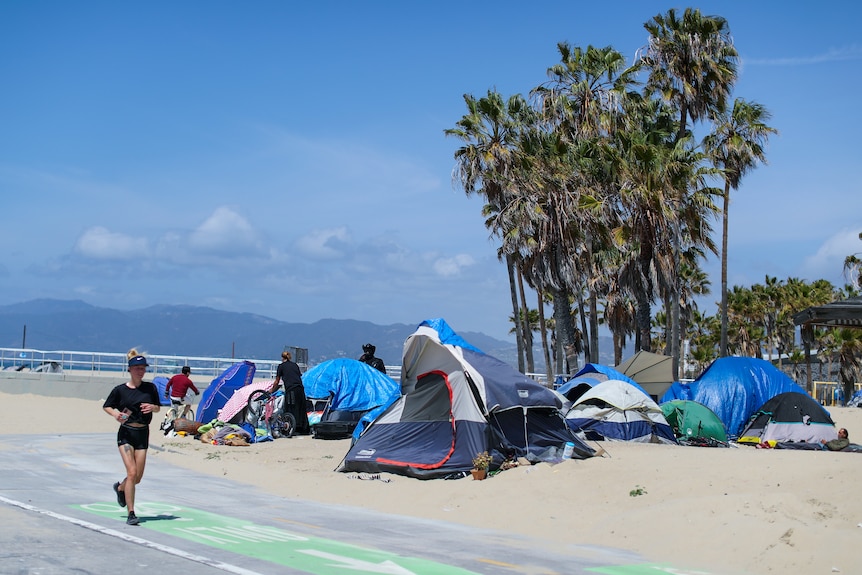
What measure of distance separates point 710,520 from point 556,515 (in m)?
2.14

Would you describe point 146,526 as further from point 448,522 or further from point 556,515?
point 556,515

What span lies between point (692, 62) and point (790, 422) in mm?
18909

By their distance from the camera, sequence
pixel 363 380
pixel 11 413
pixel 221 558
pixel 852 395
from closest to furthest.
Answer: pixel 221 558
pixel 363 380
pixel 11 413
pixel 852 395

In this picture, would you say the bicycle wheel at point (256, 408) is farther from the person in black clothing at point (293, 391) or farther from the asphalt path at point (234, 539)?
the asphalt path at point (234, 539)

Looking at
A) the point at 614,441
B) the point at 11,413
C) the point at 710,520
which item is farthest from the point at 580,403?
the point at 11,413

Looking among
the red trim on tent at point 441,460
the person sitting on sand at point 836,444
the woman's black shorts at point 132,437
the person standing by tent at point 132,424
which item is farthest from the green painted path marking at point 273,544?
the person sitting on sand at point 836,444

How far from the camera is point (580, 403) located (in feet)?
63.4

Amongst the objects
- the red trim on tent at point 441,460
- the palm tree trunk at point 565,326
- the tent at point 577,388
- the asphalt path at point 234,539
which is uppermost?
the palm tree trunk at point 565,326

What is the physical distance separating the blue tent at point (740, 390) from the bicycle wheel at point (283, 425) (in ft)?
33.8

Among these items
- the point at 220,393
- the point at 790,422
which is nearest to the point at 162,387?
the point at 220,393

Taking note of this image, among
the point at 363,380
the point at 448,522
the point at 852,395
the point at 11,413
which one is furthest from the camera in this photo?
the point at 852,395

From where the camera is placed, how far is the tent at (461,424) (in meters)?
14.7

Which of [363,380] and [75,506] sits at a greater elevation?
[363,380]

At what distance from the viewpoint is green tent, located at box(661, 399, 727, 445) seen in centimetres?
1923
